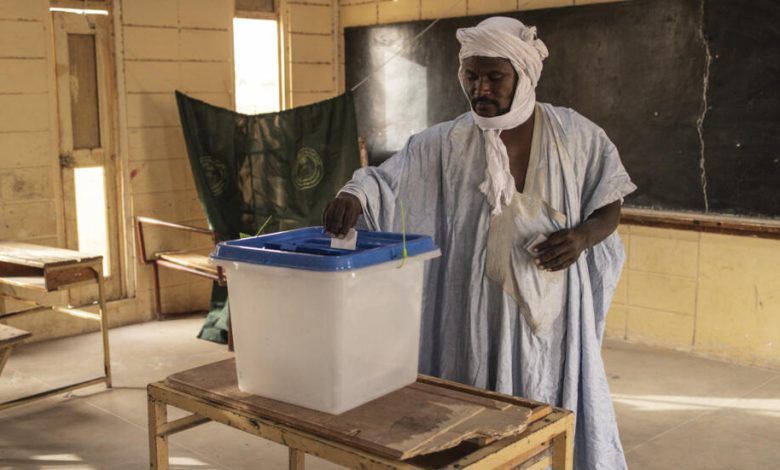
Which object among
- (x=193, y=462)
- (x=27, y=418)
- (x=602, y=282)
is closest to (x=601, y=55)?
(x=602, y=282)

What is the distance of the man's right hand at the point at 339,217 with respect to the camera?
1700 mm

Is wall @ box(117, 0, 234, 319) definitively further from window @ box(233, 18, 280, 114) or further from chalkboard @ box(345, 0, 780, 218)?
chalkboard @ box(345, 0, 780, 218)

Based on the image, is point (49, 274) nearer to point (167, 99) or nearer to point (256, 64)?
point (167, 99)

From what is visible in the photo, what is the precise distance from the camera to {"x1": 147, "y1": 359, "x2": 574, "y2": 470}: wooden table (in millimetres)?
1393

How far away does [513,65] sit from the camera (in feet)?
6.64

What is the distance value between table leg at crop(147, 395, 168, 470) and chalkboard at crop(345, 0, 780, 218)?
3331mm

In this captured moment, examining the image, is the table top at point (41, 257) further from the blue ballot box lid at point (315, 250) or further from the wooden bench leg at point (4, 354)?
the blue ballot box lid at point (315, 250)

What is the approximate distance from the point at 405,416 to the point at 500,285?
0.69 m

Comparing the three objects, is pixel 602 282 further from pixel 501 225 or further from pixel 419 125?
pixel 419 125

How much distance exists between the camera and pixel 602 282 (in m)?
2.23

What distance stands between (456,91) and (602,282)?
129 inches

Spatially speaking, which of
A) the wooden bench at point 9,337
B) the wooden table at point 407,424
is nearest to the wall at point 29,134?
the wooden bench at point 9,337

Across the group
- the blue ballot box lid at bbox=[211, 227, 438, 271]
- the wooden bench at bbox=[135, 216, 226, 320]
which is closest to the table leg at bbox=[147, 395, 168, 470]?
the blue ballot box lid at bbox=[211, 227, 438, 271]

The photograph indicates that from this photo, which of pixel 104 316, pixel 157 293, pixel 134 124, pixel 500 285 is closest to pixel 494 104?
pixel 500 285
